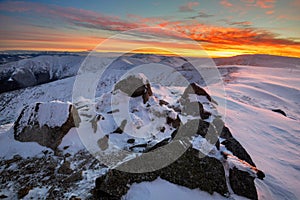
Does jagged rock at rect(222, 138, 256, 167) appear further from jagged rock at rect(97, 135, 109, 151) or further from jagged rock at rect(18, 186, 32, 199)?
jagged rock at rect(18, 186, 32, 199)

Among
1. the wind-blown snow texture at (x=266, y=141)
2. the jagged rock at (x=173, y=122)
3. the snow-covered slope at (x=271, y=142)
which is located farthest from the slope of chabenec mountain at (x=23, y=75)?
the snow-covered slope at (x=271, y=142)

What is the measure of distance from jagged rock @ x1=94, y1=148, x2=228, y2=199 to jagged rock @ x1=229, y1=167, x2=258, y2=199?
1.63ft

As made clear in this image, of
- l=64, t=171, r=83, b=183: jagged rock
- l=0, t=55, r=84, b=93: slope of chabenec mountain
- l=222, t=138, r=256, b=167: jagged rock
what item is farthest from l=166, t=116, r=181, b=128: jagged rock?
l=0, t=55, r=84, b=93: slope of chabenec mountain

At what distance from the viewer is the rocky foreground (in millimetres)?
7453

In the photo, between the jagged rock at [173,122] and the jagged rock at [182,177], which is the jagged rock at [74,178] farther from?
the jagged rock at [173,122]

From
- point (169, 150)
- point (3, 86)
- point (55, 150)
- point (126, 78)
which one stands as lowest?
point (3, 86)

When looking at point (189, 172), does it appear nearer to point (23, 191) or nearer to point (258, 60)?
point (23, 191)

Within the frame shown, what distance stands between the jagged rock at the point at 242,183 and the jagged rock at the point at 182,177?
0.50 metres

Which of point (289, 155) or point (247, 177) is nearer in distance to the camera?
point (247, 177)

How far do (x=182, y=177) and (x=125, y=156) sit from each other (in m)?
4.05

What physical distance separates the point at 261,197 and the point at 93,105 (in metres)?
14.0

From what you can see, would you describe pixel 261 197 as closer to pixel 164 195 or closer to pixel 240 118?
pixel 164 195

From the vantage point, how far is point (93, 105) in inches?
614

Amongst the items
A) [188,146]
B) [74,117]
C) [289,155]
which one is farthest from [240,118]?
[74,117]
